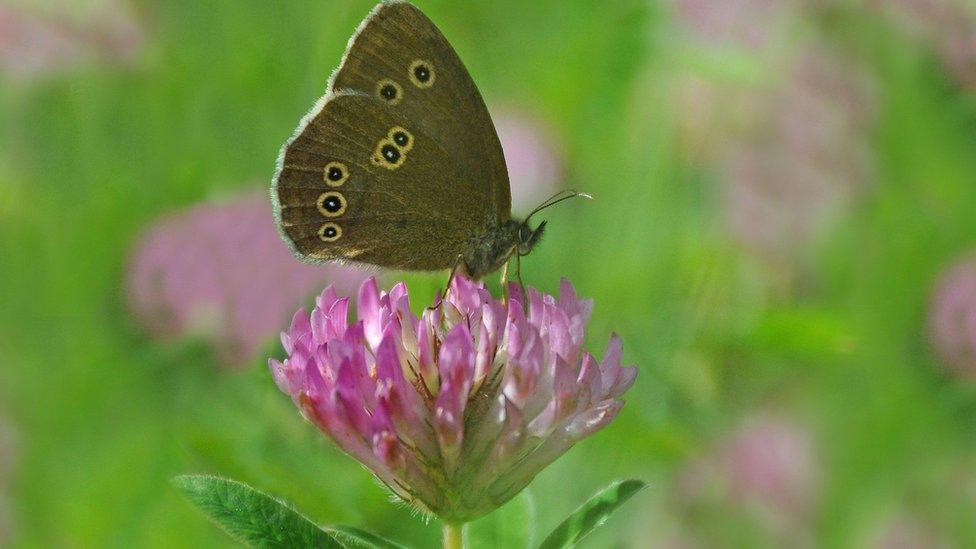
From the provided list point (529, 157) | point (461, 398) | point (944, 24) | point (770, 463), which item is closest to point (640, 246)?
point (529, 157)

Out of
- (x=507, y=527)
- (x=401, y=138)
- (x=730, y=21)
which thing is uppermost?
(x=730, y=21)

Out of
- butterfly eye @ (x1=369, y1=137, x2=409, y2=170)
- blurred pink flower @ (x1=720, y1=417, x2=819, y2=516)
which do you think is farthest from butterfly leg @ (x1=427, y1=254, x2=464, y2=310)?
blurred pink flower @ (x1=720, y1=417, x2=819, y2=516)

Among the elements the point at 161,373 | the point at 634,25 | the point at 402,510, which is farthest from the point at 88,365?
the point at 634,25

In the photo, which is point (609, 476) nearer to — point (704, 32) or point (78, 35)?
point (704, 32)

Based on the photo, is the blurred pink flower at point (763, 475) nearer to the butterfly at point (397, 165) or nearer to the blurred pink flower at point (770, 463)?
the blurred pink flower at point (770, 463)

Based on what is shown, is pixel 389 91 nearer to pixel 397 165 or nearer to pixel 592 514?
pixel 397 165

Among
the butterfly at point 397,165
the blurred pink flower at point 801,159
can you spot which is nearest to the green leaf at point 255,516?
the butterfly at point 397,165
